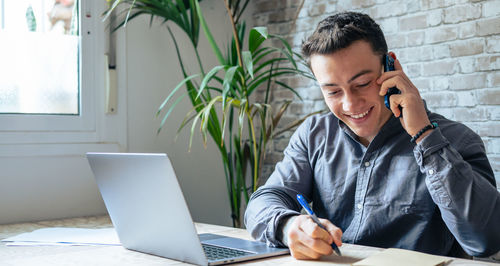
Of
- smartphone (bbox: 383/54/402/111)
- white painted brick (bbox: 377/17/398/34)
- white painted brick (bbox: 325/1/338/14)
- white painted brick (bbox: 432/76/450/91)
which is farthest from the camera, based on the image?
white painted brick (bbox: 325/1/338/14)

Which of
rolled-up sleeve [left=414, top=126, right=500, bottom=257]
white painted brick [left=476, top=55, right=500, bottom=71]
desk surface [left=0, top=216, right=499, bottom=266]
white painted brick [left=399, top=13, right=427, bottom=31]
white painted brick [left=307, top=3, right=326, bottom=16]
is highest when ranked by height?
white painted brick [left=307, top=3, right=326, bottom=16]

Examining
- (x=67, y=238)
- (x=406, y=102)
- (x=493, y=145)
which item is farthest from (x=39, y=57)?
(x=493, y=145)

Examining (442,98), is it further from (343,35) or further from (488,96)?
(343,35)

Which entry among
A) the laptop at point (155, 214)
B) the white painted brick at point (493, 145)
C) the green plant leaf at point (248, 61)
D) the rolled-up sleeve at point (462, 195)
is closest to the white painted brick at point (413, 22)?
the white painted brick at point (493, 145)

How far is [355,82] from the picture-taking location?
159cm

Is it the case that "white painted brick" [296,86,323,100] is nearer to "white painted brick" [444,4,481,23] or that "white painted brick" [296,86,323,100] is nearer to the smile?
"white painted brick" [444,4,481,23]

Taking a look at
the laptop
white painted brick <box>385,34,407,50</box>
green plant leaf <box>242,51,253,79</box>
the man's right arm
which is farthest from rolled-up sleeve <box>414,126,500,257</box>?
white painted brick <box>385,34,407,50</box>

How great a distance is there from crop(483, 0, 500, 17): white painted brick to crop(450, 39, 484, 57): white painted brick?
116 mm

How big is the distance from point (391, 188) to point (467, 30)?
3.76 feet

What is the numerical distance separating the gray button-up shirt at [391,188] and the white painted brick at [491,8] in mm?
895

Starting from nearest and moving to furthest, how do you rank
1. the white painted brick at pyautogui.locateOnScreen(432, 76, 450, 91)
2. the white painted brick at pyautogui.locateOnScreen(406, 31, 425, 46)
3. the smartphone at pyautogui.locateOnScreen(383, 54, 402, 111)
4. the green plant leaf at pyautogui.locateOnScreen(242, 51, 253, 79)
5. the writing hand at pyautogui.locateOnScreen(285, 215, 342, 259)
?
1. the writing hand at pyautogui.locateOnScreen(285, 215, 342, 259)
2. the smartphone at pyautogui.locateOnScreen(383, 54, 402, 111)
3. the green plant leaf at pyautogui.locateOnScreen(242, 51, 253, 79)
4. the white painted brick at pyautogui.locateOnScreen(432, 76, 450, 91)
5. the white painted brick at pyautogui.locateOnScreen(406, 31, 425, 46)

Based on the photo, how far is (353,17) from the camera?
172 centimetres

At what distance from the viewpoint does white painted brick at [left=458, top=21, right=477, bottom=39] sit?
95.0 inches

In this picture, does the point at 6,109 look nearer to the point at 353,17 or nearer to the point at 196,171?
the point at 196,171
